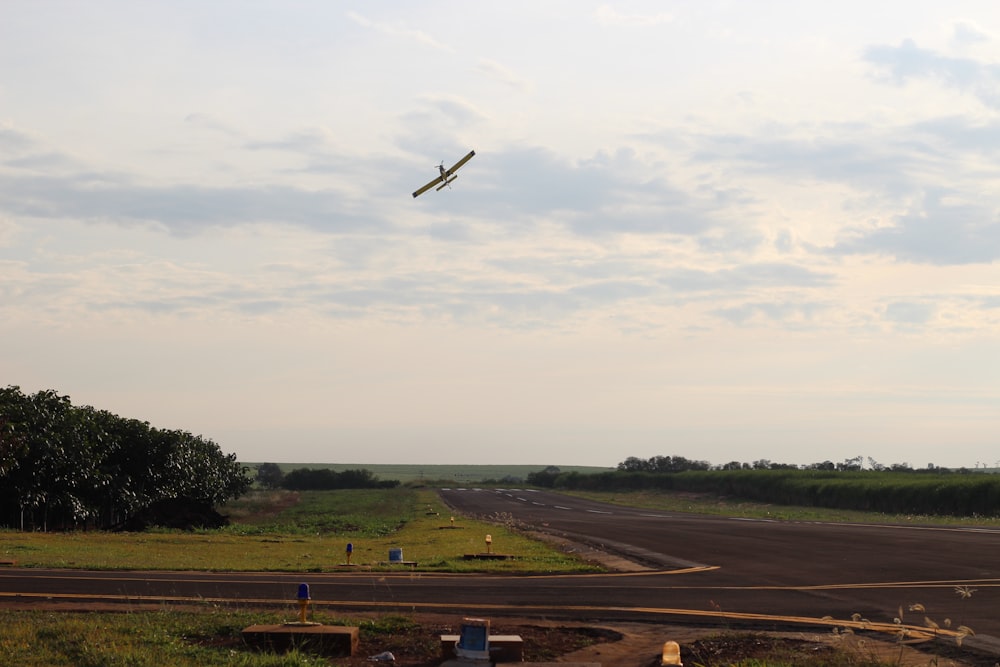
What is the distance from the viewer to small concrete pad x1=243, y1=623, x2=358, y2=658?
1383cm

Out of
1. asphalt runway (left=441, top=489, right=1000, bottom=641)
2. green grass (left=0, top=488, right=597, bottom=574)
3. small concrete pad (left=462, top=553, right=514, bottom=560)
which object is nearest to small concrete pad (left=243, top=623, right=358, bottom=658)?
asphalt runway (left=441, top=489, right=1000, bottom=641)

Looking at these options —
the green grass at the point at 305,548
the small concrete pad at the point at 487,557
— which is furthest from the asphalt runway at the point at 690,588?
the small concrete pad at the point at 487,557

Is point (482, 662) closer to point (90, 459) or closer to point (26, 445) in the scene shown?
point (26, 445)

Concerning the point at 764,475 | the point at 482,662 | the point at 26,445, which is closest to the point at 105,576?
the point at 482,662

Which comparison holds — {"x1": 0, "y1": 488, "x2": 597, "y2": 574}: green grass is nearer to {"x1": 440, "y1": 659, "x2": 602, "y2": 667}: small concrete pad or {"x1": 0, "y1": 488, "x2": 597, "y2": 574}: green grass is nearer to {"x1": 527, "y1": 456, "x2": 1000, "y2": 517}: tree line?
{"x1": 440, "y1": 659, "x2": 602, "y2": 667}: small concrete pad

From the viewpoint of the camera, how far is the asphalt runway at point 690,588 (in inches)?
689

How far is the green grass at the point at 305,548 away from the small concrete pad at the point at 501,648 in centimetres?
1243

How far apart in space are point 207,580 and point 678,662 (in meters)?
14.4

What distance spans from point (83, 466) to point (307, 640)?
1701 inches

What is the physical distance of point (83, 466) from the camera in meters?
52.9

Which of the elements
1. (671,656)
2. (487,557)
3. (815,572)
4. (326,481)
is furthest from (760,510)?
(326,481)

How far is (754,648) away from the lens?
546 inches

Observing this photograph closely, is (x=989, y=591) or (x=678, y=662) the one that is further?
(x=989, y=591)

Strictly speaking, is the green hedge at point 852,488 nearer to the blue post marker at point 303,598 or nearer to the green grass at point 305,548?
the green grass at point 305,548
